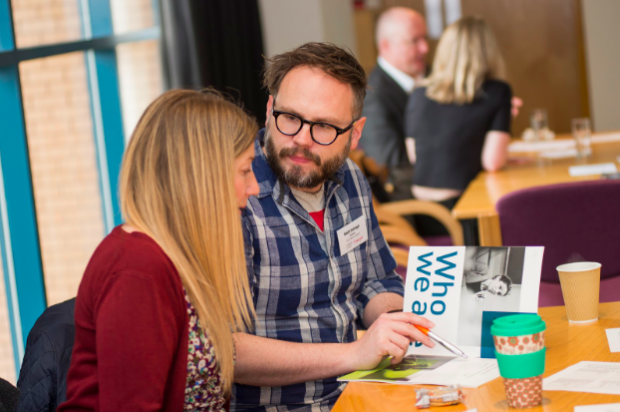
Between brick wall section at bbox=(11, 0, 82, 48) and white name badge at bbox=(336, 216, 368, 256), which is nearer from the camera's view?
white name badge at bbox=(336, 216, 368, 256)

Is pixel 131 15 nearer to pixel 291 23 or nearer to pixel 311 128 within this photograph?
pixel 291 23

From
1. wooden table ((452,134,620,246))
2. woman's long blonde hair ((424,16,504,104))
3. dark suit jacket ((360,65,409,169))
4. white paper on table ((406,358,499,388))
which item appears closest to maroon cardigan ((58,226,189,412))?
white paper on table ((406,358,499,388))

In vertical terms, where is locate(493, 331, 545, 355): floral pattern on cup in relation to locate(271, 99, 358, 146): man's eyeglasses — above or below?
below

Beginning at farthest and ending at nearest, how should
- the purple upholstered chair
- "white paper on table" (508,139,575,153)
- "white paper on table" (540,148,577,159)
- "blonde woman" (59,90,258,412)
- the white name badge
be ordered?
"white paper on table" (508,139,575,153) < "white paper on table" (540,148,577,159) < the purple upholstered chair < the white name badge < "blonde woman" (59,90,258,412)

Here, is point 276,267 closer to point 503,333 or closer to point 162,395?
point 162,395

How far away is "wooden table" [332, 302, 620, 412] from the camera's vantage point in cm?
109

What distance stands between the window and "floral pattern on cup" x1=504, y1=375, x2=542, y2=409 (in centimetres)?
204

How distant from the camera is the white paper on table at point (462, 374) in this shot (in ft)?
4.02

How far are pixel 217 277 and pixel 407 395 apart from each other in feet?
1.29

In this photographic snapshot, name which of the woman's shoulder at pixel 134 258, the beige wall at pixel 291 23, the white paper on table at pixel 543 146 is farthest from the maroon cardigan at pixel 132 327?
the beige wall at pixel 291 23

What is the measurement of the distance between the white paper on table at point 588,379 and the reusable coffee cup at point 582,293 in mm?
268

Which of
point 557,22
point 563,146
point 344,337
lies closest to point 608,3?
point 557,22

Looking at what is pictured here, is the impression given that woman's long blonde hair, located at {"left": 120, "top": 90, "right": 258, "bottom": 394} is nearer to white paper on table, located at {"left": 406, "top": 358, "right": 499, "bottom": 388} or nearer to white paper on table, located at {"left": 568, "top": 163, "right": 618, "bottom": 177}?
white paper on table, located at {"left": 406, "top": 358, "right": 499, "bottom": 388}

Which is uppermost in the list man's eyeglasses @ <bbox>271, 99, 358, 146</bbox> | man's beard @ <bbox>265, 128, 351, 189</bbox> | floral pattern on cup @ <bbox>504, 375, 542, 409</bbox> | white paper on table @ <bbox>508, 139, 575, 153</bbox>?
man's eyeglasses @ <bbox>271, 99, 358, 146</bbox>
